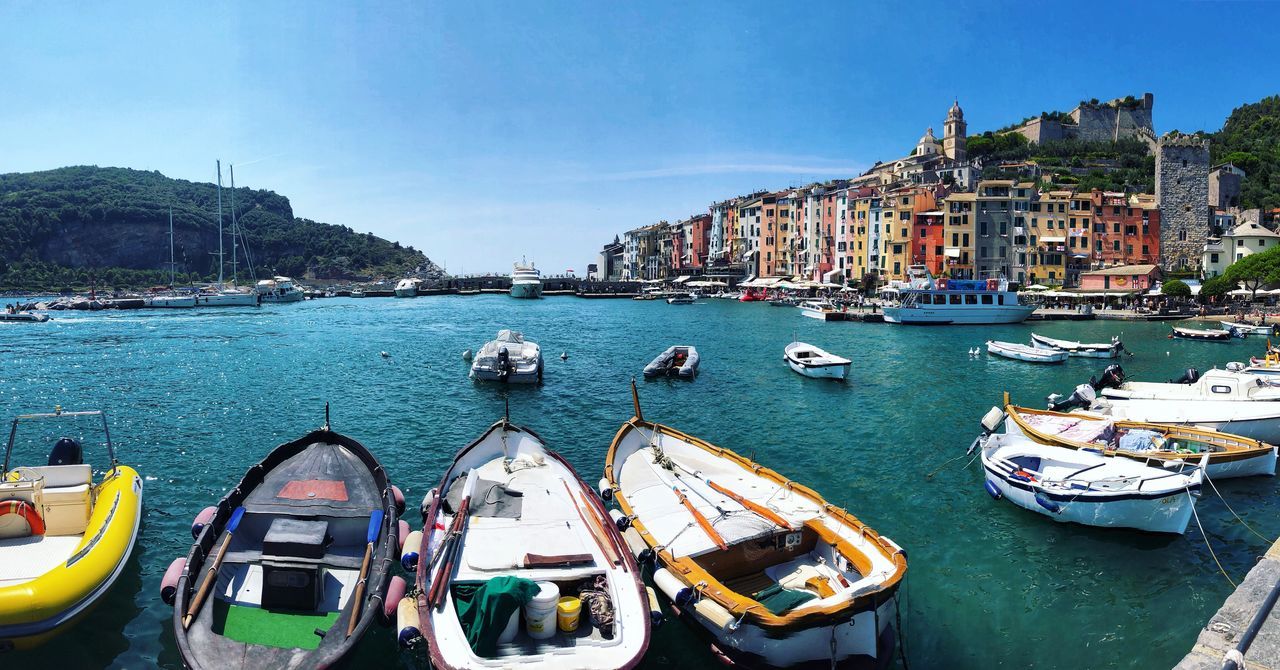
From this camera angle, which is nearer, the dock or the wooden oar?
the dock

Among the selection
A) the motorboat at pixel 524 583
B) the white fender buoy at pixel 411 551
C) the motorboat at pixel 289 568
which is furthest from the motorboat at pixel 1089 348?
the motorboat at pixel 289 568

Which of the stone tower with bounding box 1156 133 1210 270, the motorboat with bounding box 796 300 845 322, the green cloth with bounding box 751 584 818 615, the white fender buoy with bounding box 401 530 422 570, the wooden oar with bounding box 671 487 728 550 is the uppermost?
the stone tower with bounding box 1156 133 1210 270

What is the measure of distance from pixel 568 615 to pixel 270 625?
3.93m

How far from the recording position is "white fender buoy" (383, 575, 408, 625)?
914 centimetres

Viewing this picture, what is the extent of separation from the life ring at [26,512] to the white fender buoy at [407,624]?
6730 millimetres

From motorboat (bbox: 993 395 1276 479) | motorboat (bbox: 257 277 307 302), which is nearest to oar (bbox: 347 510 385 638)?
motorboat (bbox: 993 395 1276 479)

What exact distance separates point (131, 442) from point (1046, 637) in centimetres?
2497

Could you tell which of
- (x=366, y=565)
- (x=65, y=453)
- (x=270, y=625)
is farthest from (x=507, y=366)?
(x=270, y=625)

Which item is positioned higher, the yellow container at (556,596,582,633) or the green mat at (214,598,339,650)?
the yellow container at (556,596,582,633)

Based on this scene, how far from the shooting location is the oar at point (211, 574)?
829 cm

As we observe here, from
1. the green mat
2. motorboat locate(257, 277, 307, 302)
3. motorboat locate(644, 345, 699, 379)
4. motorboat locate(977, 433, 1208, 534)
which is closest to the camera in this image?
the green mat

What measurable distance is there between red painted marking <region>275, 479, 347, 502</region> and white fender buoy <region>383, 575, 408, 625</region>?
2.38m

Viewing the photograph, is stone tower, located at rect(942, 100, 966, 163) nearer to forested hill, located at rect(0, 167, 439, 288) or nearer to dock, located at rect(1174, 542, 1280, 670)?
dock, located at rect(1174, 542, 1280, 670)

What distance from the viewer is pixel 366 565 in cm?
949
